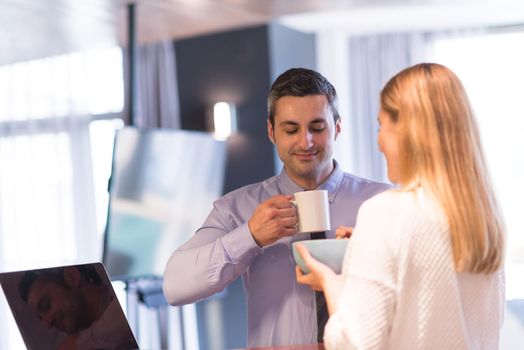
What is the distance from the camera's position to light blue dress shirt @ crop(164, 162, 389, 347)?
221 centimetres

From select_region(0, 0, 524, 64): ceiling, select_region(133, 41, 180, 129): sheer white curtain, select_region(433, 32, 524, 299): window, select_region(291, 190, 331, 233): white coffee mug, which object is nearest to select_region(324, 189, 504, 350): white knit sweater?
select_region(291, 190, 331, 233): white coffee mug

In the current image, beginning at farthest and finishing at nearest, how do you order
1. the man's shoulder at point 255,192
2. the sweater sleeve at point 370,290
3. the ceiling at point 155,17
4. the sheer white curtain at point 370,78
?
the sheer white curtain at point 370,78 < the ceiling at point 155,17 < the man's shoulder at point 255,192 < the sweater sleeve at point 370,290


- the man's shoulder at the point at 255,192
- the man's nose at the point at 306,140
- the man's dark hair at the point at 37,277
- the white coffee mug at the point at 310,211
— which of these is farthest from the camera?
the man's shoulder at the point at 255,192

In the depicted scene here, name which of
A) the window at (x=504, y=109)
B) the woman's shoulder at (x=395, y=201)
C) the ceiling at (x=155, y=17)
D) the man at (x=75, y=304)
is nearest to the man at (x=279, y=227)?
the man at (x=75, y=304)

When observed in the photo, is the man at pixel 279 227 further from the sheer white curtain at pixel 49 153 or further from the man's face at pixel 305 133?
the sheer white curtain at pixel 49 153

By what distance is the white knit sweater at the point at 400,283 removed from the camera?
1545 millimetres

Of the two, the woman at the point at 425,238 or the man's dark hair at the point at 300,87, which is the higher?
the man's dark hair at the point at 300,87

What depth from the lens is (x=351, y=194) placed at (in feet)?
7.84

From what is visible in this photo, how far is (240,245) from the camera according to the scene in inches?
85.3

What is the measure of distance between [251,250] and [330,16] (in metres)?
4.14

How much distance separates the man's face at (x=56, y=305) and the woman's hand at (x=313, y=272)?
1.81 ft

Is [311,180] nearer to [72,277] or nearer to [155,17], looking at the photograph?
[72,277]

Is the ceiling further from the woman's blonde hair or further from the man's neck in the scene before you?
the woman's blonde hair

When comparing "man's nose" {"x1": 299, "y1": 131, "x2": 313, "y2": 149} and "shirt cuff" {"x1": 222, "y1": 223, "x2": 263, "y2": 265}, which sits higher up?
"man's nose" {"x1": 299, "y1": 131, "x2": 313, "y2": 149}
